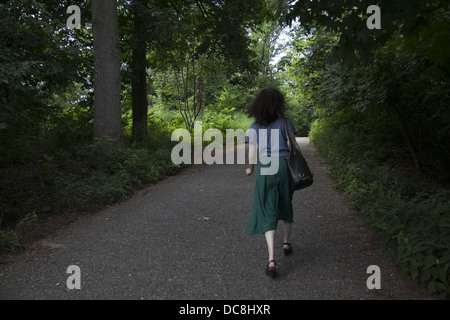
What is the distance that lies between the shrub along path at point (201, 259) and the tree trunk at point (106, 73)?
303 centimetres

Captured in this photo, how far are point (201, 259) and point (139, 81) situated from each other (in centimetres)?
953

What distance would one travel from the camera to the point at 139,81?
40.4 ft

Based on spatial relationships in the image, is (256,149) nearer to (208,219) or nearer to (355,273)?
(355,273)

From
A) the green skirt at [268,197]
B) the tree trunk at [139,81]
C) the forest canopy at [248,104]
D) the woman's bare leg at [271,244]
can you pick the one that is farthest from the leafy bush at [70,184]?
the woman's bare leg at [271,244]

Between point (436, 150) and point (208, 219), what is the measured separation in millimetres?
5292

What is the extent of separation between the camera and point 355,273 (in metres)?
3.65

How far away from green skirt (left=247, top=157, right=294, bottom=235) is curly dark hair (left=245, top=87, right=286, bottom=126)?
19.3 inches

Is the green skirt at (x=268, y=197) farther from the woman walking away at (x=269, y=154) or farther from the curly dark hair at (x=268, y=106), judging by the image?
the curly dark hair at (x=268, y=106)

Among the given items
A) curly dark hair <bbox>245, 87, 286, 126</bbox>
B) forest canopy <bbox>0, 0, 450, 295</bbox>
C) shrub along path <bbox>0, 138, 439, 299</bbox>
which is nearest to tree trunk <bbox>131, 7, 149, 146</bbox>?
forest canopy <bbox>0, 0, 450, 295</bbox>

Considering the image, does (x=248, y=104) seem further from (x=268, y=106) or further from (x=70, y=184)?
(x=70, y=184)

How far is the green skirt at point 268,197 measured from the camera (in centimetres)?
384

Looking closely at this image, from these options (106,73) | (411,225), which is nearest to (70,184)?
(106,73)

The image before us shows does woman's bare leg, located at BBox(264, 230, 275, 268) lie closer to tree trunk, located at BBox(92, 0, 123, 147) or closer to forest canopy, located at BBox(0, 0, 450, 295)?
forest canopy, located at BBox(0, 0, 450, 295)

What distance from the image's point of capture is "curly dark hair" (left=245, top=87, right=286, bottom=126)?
389 cm
